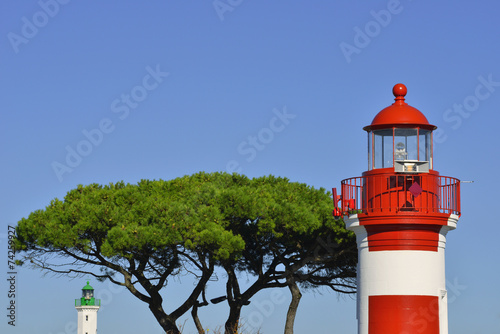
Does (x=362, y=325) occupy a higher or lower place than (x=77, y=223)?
lower

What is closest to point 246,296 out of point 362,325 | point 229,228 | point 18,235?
point 229,228

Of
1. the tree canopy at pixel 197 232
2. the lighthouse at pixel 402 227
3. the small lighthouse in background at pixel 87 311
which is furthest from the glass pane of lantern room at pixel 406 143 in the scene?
the small lighthouse in background at pixel 87 311

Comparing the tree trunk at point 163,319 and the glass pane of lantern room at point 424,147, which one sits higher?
the glass pane of lantern room at point 424,147

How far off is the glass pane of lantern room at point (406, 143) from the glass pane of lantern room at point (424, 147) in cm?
9

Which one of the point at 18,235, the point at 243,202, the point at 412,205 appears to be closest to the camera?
the point at 412,205

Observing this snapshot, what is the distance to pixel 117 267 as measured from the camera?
95.5 ft

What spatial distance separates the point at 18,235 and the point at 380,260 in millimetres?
13065

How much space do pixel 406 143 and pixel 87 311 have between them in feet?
148

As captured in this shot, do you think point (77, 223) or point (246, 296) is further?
point (246, 296)

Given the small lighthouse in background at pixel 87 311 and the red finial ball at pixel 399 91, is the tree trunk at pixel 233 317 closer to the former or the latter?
the red finial ball at pixel 399 91

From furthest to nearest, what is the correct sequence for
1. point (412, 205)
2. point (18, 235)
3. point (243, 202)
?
point (18, 235), point (243, 202), point (412, 205)

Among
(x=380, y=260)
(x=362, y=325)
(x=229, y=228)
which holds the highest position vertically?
(x=229, y=228)

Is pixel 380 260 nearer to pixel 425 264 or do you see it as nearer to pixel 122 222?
pixel 425 264

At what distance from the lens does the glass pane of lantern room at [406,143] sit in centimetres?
2109
